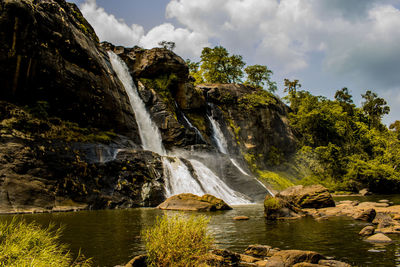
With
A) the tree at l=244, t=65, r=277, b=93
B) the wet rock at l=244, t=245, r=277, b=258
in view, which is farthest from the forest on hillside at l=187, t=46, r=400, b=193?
the wet rock at l=244, t=245, r=277, b=258

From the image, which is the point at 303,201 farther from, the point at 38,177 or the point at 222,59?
the point at 222,59

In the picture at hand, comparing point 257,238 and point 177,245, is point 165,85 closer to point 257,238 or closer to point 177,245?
point 257,238

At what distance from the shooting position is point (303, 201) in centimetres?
1511

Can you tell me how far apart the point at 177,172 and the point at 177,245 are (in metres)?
16.0

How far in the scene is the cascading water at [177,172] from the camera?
1989 centimetres

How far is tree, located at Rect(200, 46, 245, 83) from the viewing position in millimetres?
52188

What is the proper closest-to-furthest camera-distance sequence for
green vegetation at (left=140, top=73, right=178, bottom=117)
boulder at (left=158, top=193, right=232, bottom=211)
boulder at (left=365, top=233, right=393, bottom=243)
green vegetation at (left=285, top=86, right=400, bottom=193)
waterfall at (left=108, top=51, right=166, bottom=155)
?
boulder at (left=365, top=233, right=393, bottom=243)
boulder at (left=158, top=193, right=232, bottom=211)
waterfall at (left=108, top=51, right=166, bottom=155)
green vegetation at (left=285, top=86, right=400, bottom=193)
green vegetation at (left=140, top=73, right=178, bottom=117)

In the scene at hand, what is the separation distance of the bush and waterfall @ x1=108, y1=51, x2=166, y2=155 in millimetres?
21250

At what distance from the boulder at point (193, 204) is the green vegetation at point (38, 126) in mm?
8106

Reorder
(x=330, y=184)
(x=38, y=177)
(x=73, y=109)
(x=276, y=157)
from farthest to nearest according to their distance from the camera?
(x=276, y=157), (x=330, y=184), (x=73, y=109), (x=38, y=177)

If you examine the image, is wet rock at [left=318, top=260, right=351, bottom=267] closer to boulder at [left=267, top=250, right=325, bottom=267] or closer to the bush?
boulder at [left=267, top=250, right=325, bottom=267]

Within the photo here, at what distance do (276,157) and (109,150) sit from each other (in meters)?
30.2

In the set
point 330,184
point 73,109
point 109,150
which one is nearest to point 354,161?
point 330,184

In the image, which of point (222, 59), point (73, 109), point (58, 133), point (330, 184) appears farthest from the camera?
point (222, 59)
